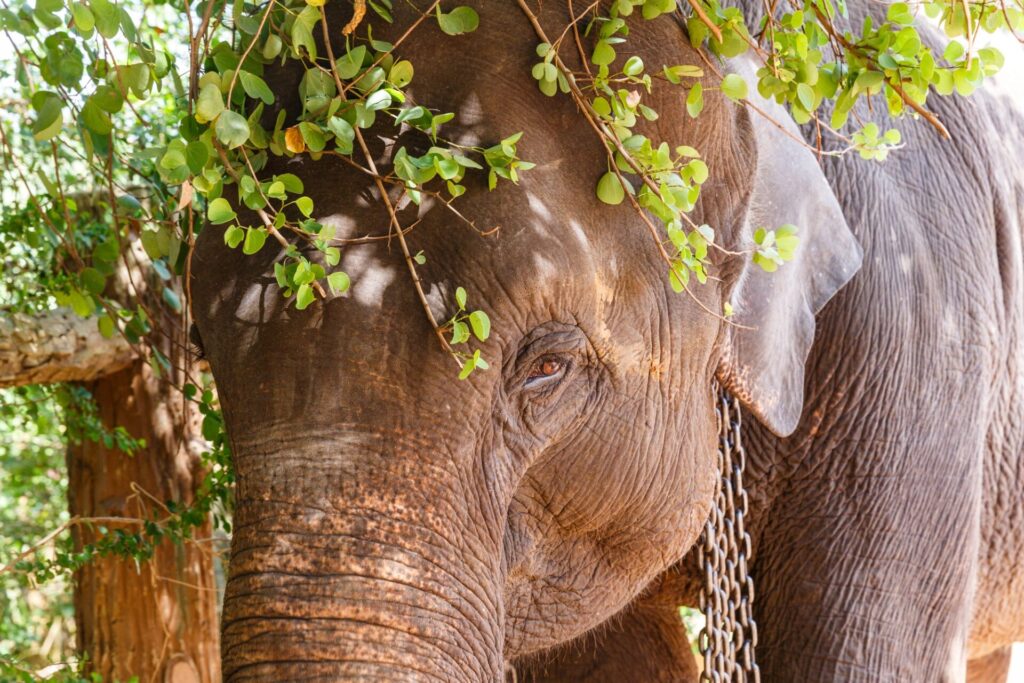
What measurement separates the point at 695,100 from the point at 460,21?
43 cm

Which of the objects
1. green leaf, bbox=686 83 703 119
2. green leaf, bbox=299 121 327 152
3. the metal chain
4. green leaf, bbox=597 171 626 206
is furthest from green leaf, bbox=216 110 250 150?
the metal chain

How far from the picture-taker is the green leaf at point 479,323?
2.01 metres

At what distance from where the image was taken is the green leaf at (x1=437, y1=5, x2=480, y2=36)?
218 centimetres

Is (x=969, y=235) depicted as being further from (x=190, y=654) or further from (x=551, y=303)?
(x=190, y=654)

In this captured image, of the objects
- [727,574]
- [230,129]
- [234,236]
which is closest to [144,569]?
[727,574]

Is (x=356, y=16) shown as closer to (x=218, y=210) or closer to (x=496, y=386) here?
(x=218, y=210)

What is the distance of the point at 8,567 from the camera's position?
120 inches

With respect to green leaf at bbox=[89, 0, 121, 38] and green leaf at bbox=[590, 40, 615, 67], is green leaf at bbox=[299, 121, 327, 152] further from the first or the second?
green leaf at bbox=[590, 40, 615, 67]

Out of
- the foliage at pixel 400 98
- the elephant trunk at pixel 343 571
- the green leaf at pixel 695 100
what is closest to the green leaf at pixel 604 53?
the foliage at pixel 400 98

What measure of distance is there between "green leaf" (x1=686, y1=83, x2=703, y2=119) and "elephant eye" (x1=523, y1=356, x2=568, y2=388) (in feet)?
1.61

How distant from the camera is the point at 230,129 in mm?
1963

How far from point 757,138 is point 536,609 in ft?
3.24

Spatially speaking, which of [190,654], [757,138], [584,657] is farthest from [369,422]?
[190,654]

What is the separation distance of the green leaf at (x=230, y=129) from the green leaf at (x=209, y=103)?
0.5 inches
